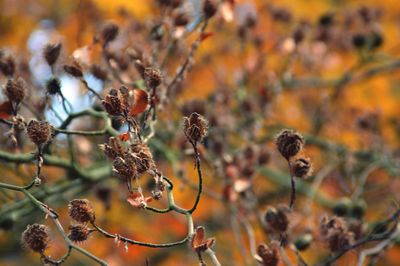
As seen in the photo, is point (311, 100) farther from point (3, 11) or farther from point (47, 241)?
point (47, 241)

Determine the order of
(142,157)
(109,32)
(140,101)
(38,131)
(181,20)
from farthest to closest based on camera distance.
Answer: (181,20) < (109,32) < (140,101) < (38,131) < (142,157)

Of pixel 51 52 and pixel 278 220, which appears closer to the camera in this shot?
pixel 278 220

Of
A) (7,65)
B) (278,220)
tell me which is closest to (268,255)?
(278,220)

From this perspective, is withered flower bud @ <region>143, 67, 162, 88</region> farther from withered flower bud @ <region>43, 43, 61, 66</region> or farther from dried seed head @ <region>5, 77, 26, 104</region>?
withered flower bud @ <region>43, 43, 61, 66</region>

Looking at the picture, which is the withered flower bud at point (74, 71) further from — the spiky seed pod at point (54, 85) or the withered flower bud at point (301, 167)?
the withered flower bud at point (301, 167)

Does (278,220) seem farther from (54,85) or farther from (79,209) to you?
(54,85)

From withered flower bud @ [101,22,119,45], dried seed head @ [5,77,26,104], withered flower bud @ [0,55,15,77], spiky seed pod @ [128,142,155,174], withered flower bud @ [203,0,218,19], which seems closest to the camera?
spiky seed pod @ [128,142,155,174]

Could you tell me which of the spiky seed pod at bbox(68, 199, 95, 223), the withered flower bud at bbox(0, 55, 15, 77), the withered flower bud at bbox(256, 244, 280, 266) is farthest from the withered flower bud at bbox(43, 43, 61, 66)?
the withered flower bud at bbox(256, 244, 280, 266)
